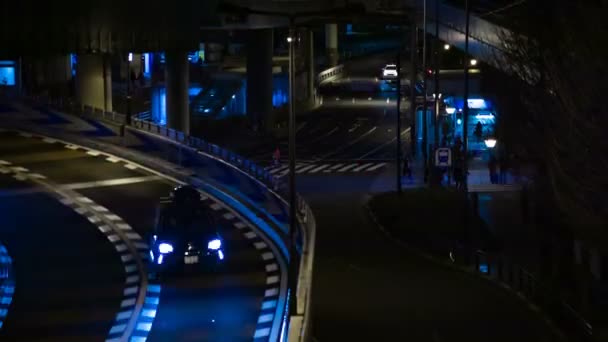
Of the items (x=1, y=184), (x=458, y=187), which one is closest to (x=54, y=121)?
(x=1, y=184)

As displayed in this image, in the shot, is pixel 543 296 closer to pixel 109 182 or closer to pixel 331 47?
pixel 109 182

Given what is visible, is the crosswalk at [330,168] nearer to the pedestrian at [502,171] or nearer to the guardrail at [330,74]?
the pedestrian at [502,171]

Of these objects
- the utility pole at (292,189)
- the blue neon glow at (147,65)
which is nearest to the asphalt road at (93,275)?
the utility pole at (292,189)

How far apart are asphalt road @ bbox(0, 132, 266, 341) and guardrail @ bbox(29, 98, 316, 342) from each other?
1.28 meters

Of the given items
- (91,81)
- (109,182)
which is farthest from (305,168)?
(109,182)

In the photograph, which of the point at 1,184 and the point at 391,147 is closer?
the point at 1,184

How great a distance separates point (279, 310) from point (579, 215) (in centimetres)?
631

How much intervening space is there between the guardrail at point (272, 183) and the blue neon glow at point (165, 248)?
3.06m

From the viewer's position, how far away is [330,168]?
2142 inches

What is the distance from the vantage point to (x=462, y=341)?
20.1 meters

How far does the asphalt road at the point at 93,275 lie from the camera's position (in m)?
21.5

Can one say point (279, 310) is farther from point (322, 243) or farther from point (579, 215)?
point (322, 243)

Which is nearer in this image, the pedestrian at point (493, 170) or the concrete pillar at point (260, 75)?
the pedestrian at point (493, 170)

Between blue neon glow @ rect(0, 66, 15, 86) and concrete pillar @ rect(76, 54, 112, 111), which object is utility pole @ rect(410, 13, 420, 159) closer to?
concrete pillar @ rect(76, 54, 112, 111)
